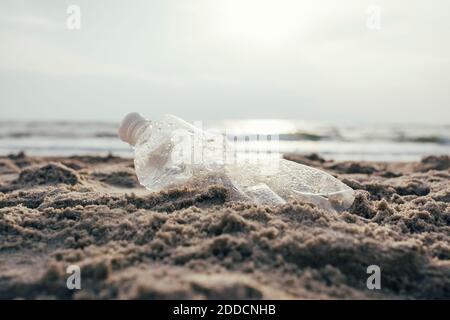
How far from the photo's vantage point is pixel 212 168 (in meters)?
3.67

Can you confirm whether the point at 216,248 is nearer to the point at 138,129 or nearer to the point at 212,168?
the point at 212,168

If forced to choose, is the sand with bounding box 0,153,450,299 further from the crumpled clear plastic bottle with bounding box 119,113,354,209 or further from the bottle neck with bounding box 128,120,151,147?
the bottle neck with bounding box 128,120,151,147

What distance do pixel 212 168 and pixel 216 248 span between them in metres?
1.33

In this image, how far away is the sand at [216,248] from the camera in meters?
2.11

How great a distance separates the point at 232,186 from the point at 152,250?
115cm

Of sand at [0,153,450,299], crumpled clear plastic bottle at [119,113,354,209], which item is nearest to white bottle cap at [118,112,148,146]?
crumpled clear plastic bottle at [119,113,354,209]

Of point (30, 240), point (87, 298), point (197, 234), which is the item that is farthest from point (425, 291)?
point (30, 240)

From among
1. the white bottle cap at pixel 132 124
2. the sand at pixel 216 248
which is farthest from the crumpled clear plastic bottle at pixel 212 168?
the sand at pixel 216 248

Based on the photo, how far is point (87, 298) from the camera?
2043mm

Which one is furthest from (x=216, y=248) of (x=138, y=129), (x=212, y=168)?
(x=138, y=129)

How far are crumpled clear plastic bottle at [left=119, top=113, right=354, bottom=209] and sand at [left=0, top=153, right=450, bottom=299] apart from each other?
0.18 meters

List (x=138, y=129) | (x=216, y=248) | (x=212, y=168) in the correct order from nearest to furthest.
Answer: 1. (x=216, y=248)
2. (x=212, y=168)
3. (x=138, y=129)
